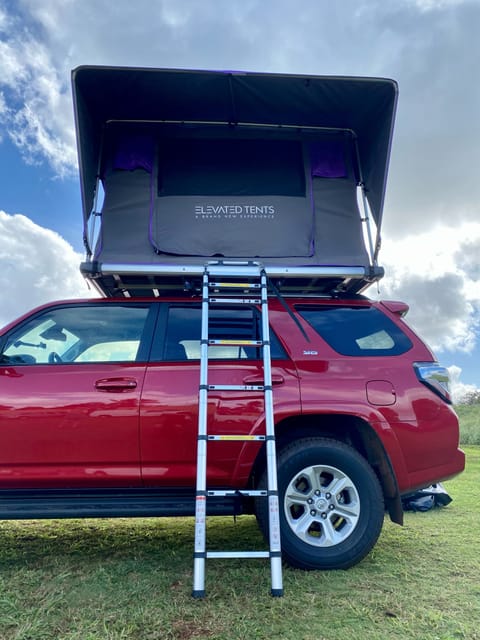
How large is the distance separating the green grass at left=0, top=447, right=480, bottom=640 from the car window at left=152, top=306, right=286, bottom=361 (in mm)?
1445

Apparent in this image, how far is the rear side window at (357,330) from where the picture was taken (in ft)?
11.7

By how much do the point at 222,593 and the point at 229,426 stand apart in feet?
3.33

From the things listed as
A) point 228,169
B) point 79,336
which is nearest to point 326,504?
point 79,336

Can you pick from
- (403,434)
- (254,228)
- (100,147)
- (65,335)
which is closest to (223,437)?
(403,434)

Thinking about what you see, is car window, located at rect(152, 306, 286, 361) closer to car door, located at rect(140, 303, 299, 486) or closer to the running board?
car door, located at rect(140, 303, 299, 486)

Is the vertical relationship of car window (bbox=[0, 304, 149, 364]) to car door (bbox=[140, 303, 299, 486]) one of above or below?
above

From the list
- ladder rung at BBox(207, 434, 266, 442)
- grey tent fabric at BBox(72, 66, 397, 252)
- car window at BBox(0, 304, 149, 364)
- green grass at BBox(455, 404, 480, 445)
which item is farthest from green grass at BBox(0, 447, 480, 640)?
green grass at BBox(455, 404, 480, 445)

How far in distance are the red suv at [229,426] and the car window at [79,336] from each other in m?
0.01

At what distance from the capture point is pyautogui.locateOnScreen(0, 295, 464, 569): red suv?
3.17 meters

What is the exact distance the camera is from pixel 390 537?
4.06m

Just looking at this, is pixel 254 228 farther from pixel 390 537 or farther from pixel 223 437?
pixel 390 537

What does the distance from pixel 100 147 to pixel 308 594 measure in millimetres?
3890

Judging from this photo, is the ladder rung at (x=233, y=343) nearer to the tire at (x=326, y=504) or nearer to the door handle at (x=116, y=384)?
the door handle at (x=116, y=384)

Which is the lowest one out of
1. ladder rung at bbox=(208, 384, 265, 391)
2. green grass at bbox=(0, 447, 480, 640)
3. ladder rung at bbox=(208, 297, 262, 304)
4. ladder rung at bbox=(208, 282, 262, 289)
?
green grass at bbox=(0, 447, 480, 640)
